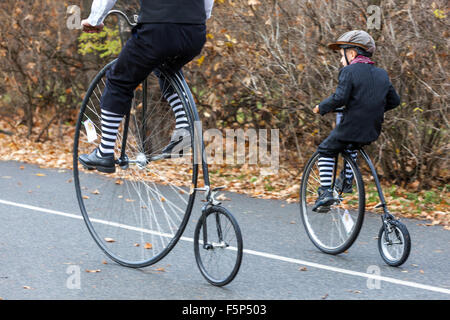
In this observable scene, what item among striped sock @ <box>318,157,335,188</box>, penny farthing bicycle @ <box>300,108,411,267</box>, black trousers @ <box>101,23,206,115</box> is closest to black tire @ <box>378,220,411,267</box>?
penny farthing bicycle @ <box>300,108,411,267</box>

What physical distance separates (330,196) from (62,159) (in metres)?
7.13

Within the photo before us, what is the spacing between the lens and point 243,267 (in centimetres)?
573

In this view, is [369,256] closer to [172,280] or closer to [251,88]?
[172,280]

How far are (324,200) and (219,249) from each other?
1.37 meters

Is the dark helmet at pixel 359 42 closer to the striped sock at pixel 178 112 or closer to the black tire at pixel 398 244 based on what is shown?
→ the black tire at pixel 398 244

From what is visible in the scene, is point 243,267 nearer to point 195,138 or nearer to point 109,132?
point 195,138

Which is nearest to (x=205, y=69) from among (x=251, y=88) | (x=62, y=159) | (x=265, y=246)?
(x=251, y=88)

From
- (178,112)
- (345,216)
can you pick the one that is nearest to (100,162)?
(178,112)

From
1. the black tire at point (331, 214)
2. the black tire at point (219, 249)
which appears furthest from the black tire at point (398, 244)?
the black tire at point (219, 249)

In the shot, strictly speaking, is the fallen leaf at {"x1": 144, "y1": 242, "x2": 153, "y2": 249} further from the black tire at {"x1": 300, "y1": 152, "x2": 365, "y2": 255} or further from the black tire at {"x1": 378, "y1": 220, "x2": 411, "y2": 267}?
the black tire at {"x1": 378, "y1": 220, "x2": 411, "y2": 267}

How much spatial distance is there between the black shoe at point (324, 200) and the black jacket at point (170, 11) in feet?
7.06

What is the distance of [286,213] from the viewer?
26.4 feet

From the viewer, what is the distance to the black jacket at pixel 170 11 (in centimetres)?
490
